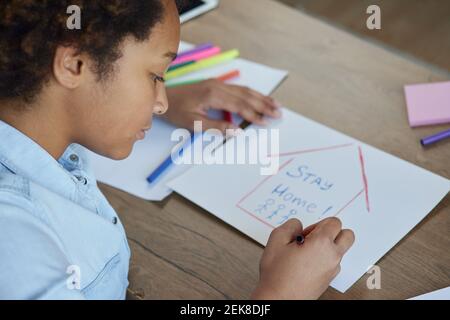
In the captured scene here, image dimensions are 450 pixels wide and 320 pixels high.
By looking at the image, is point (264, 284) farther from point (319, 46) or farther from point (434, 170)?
point (319, 46)

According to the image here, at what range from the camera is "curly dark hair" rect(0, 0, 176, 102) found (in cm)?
64

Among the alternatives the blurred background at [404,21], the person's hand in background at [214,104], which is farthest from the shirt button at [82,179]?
the blurred background at [404,21]

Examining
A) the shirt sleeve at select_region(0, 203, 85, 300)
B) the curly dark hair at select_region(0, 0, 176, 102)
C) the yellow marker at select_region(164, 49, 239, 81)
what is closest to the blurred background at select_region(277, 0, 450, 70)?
the yellow marker at select_region(164, 49, 239, 81)

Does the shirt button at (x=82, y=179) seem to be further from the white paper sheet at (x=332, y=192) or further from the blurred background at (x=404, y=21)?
the blurred background at (x=404, y=21)

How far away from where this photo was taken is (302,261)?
71cm

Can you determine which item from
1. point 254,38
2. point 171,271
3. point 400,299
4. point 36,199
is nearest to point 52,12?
point 36,199

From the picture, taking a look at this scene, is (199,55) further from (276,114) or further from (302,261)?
(302,261)

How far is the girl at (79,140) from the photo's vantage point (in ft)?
2.10

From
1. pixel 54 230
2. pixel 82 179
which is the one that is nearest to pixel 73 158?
pixel 82 179

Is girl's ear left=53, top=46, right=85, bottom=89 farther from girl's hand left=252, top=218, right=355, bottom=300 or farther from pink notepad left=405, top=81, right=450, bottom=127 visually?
pink notepad left=405, top=81, right=450, bottom=127

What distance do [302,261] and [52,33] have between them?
37cm

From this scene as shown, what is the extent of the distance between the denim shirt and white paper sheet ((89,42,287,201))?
0.26 ft

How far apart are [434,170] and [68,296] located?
53 cm

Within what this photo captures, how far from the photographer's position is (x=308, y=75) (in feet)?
3.52
